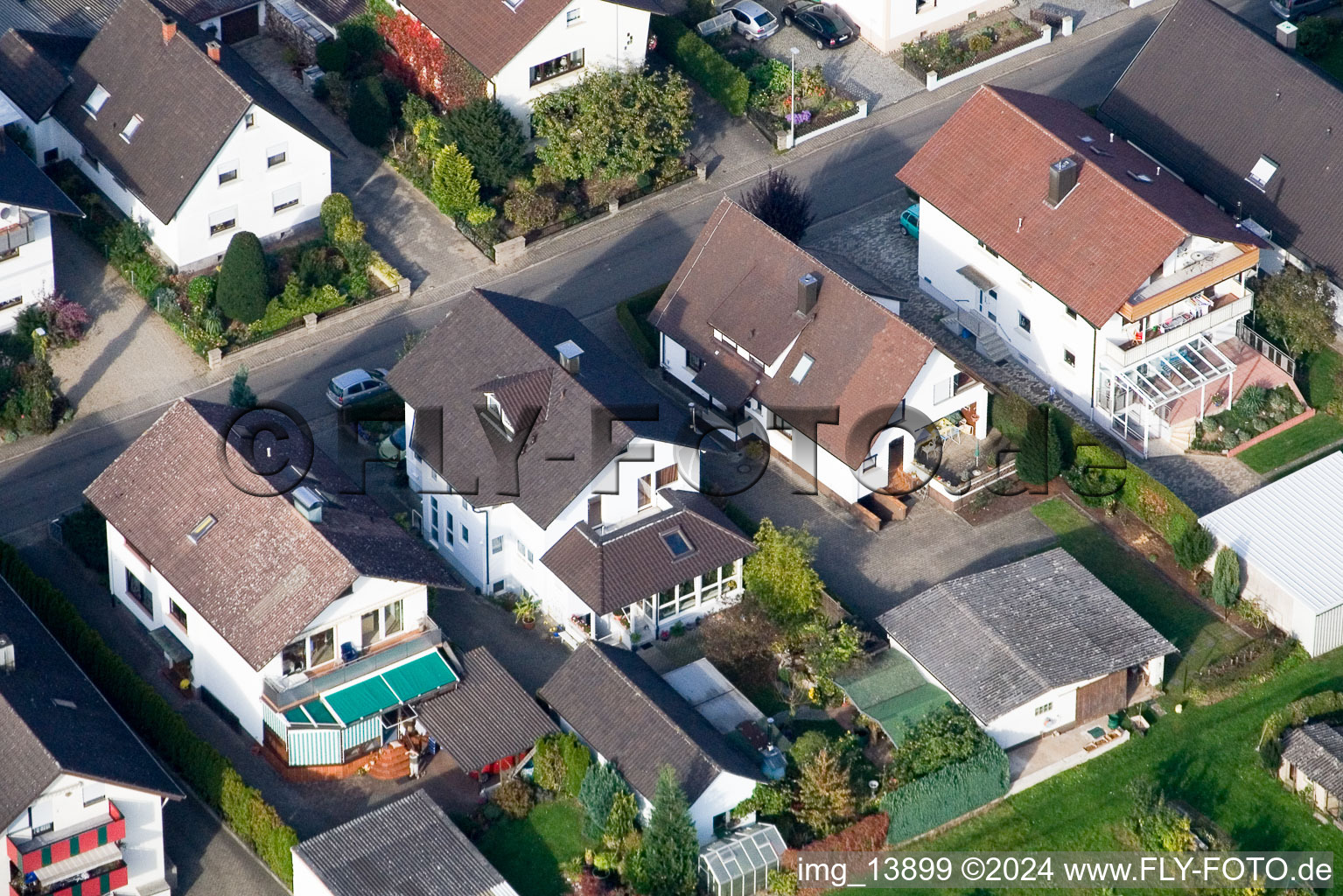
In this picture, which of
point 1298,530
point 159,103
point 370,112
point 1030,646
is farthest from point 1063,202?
point 159,103

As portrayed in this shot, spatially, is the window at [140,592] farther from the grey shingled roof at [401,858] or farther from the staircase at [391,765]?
the grey shingled roof at [401,858]

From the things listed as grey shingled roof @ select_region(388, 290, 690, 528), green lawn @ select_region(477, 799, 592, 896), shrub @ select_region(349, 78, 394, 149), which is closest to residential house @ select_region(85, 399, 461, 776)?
grey shingled roof @ select_region(388, 290, 690, 528)

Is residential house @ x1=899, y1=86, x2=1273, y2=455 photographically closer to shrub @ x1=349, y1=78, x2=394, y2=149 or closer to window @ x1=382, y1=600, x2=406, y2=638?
shrub @ x1=349, y1=78, x2=394, y2=149

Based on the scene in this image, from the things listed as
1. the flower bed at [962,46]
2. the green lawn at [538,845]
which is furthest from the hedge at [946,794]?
the flower bed at [962,46]

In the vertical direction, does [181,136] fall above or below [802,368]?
above

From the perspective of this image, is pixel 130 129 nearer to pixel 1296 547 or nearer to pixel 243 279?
pixel 243 279

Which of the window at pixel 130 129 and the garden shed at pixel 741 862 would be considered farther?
the window at pixel 130 129

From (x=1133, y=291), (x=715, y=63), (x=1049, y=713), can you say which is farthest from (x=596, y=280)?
(x=1049, y=713)
